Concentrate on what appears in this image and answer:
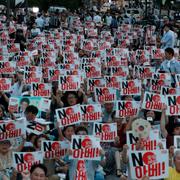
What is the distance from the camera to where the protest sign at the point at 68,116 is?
11.2m

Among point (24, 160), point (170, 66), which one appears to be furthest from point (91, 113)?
point (170, 66)

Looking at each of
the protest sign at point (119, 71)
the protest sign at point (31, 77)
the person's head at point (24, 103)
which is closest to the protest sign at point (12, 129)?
the person's head at point (24, 103)

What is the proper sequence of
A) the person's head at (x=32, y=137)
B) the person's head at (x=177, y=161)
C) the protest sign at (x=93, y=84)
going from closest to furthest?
the person's head at (x=177, y=161) → the person's head at (x=32, y=137) → the protest sign at (x=93, y=84)

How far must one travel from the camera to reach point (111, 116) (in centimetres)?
1248

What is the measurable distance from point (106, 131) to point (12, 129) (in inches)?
54.1

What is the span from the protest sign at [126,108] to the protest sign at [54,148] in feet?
7.67

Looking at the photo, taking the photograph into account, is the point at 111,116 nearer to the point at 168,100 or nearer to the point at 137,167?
the point at 168,100

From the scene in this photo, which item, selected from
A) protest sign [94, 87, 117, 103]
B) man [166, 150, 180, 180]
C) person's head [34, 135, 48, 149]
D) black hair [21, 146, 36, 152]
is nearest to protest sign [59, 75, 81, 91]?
protest sign [94, 87, 117, 103]

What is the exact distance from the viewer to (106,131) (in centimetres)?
1084

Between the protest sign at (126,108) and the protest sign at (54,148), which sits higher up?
the protest sign at (126,108)

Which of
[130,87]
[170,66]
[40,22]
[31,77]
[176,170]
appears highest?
[40,22]

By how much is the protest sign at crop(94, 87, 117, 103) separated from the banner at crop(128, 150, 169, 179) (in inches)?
196

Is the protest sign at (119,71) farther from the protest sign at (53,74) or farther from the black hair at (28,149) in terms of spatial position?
the black hair at (28,149)

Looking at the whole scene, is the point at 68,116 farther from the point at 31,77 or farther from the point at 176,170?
the point at 31,77
